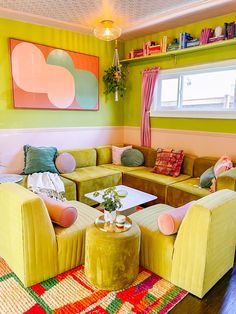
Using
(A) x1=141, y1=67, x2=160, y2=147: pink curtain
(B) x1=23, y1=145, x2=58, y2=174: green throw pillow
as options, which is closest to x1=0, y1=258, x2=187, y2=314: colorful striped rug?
(B) x1=23, y1=145, x2=58, y2=174: green throw pillow

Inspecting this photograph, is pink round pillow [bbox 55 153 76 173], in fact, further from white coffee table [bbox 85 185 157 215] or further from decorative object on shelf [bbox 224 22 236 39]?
decorative object on shelf [bbox 224 22 236 39]

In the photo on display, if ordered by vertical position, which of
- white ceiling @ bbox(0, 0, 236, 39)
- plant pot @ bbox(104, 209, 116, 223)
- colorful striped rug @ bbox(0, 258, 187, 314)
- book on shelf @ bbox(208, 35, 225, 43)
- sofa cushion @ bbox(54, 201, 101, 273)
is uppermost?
white ceiling @ bbox(0, 0, 236, 39)

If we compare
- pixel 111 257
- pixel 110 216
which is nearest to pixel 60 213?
pixel 110 216

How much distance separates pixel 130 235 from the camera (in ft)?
5.93

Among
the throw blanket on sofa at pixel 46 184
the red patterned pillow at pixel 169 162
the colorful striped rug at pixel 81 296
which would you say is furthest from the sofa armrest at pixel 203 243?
the red patterned pillow at pixel 169 162

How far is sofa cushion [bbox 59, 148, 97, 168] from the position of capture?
13.1ft

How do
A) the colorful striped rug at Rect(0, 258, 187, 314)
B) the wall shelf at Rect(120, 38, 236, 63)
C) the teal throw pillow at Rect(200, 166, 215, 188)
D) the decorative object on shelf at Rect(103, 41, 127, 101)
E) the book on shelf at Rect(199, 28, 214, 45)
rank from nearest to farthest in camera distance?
the colorful striped rug at Rect(0, 258, 187, 314) → the teal throw pillow at Rect(200, 166, 215, 188) → the wall shelf at Rect(120, 38, 236, 63) → the book on shelf at Rect(199, 28, 214, 45) → the decorative object on shelf at Rect(103, 41, 127, 101)

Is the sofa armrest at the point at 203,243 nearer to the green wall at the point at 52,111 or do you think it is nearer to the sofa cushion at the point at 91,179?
the sofa cushion at the point at 91,179

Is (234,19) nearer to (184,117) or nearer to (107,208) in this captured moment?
(184,117)

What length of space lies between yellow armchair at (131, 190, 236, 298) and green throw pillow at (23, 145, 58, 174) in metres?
1.90

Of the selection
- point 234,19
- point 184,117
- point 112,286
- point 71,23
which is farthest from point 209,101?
point 112,286

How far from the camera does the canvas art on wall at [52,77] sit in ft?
11.5

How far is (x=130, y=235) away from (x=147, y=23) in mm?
3213

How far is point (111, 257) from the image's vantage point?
1.76 metres
